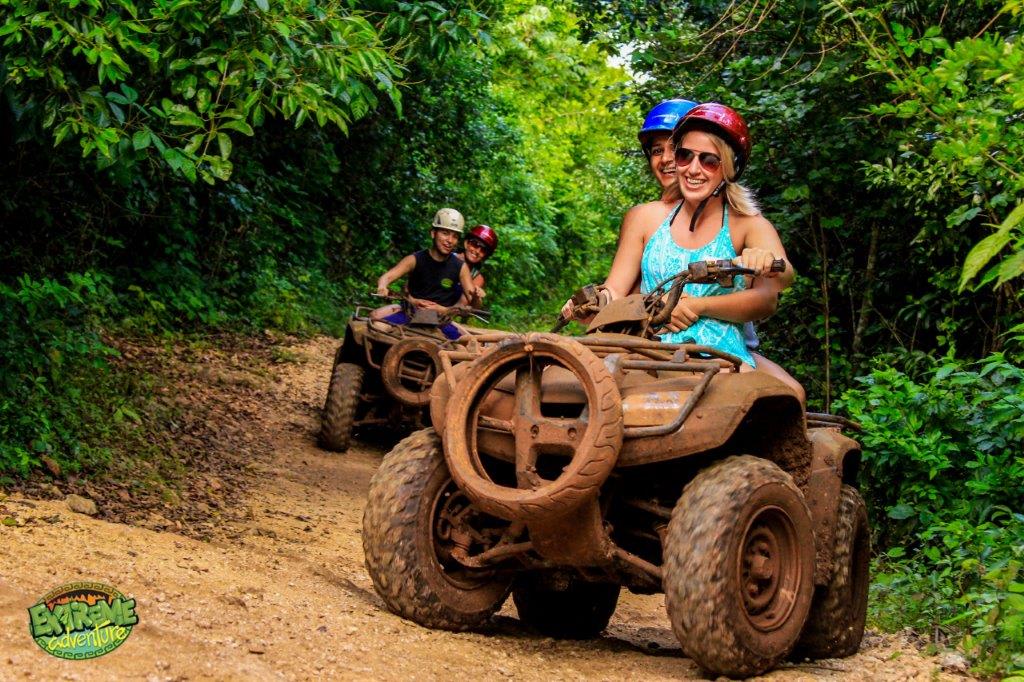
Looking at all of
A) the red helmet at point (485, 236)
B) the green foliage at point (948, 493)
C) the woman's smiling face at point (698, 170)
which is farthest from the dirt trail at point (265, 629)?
the red helmet at point (485, 236)

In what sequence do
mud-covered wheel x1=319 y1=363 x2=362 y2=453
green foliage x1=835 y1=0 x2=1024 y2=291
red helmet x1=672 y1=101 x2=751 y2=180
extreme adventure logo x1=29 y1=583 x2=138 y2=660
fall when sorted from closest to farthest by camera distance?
extreme adventure logo x1=29 y1=583 x2=138 y2=660 < red helmet x1=672 y1=101 x2=751 y2=180 < green foliage x1=835 y1=0 x2=1024 y2=291 < mud-covered wheel x1=319 y1=363 x2=362 y2=453

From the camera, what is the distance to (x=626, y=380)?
4.32m

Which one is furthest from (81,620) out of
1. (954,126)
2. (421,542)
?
(954,126)

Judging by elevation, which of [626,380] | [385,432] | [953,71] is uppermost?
[953,71]

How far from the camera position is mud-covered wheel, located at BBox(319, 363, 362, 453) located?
10.4 meters

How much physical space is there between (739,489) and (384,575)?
1.34 m

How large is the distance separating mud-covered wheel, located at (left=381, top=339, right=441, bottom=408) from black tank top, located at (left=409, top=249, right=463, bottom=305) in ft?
4.49

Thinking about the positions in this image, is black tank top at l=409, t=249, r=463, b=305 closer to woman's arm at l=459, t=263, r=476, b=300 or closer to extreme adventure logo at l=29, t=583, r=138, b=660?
woman's arm at l=459, t=263, r=476, b=300

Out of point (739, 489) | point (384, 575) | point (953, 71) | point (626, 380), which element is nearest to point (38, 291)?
point (384, 575)

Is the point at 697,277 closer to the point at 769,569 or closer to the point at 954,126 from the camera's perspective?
the point at 769,569

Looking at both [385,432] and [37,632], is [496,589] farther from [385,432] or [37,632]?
[385,432]

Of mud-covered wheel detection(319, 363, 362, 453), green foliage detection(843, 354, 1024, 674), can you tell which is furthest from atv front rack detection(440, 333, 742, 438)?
mud-covered wheel detection(319, 363, 362, 453)

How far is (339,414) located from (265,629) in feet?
20.7

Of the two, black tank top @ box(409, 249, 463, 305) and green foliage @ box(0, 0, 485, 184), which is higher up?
green foliage @ box(0, 0, 485, 184)
